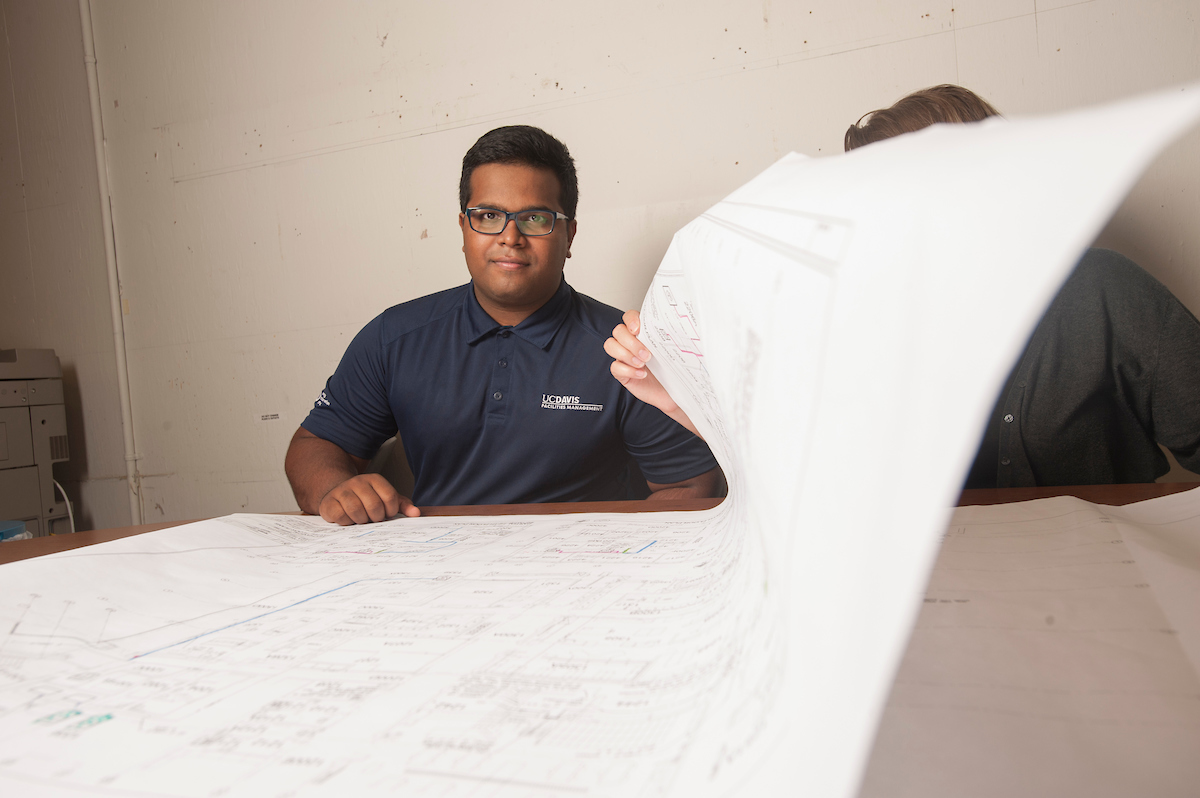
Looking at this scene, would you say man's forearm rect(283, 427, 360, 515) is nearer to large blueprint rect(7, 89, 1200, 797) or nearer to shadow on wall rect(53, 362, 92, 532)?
large blueprint rect(7, 89, 1200, 797)

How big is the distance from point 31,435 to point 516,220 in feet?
5.06

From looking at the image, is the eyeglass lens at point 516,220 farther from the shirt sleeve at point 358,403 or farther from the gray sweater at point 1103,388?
the gray sweater at point 1103,388

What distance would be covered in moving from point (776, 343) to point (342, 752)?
0.20 meters

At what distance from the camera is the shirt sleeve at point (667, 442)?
112 centimetres

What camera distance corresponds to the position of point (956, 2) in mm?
1185

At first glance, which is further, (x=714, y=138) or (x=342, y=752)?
(x=714, y=138)

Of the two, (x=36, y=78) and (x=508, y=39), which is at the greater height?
(x=36, y=78)

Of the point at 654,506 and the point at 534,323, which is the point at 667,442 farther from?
the point at 654,506

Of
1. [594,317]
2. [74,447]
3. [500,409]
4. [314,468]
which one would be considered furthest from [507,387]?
[74,447]

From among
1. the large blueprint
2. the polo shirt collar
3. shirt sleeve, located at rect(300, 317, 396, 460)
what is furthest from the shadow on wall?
the large blueprint

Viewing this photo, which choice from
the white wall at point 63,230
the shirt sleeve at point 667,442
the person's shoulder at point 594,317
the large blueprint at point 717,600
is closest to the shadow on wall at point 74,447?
the white wall at point 63,230

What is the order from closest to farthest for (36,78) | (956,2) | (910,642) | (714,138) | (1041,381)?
(910,642) < (1041,381) < (956,2) < (714,138) < (36,78)

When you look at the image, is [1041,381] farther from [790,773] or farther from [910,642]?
[790,773]

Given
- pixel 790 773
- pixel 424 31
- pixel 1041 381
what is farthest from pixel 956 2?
pixel 790 773
